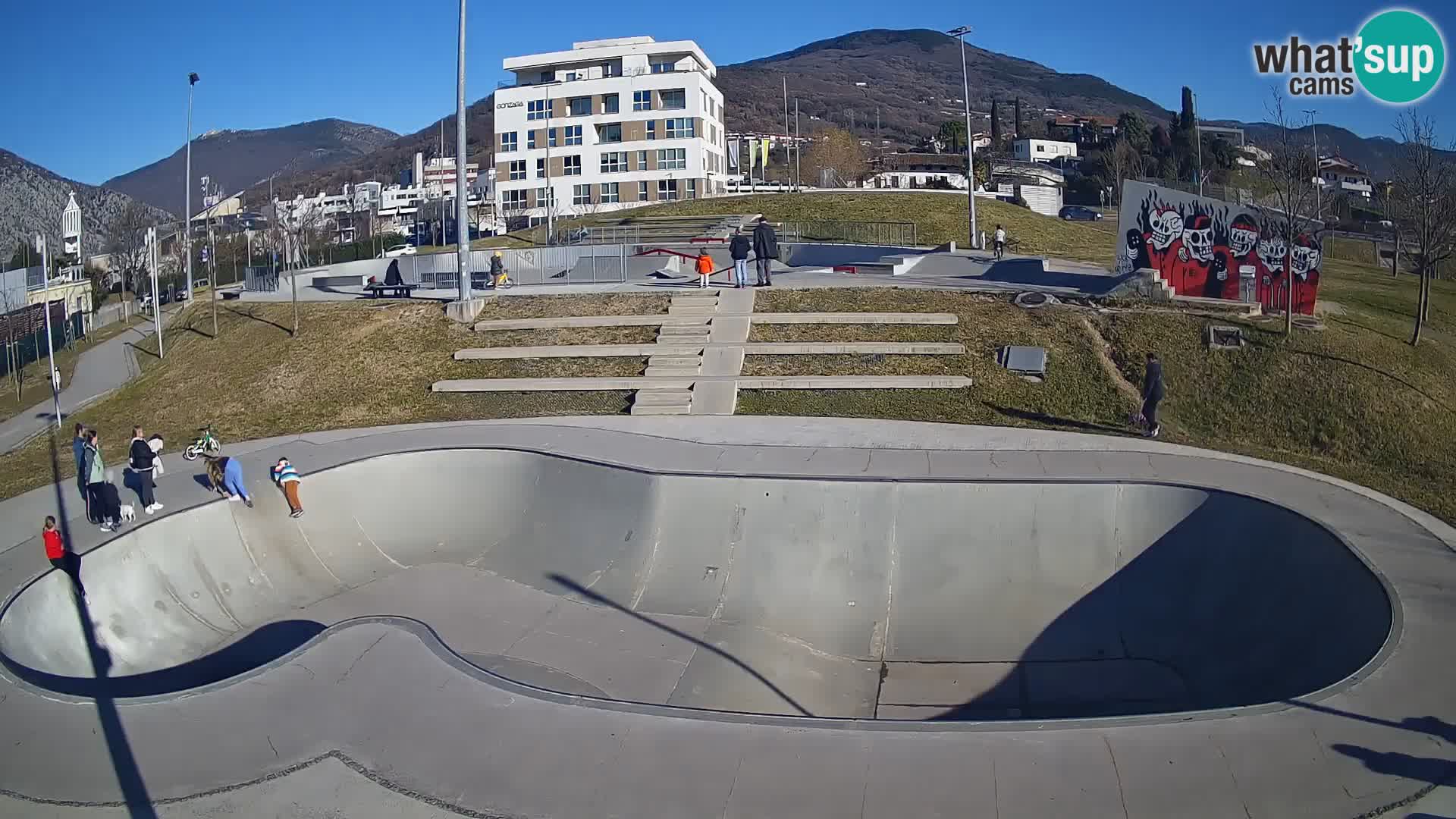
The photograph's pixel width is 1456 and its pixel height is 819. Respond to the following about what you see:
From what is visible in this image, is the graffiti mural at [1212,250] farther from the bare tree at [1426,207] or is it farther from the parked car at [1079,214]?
the parked car at [1079,214]

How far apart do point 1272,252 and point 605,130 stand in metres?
49.7

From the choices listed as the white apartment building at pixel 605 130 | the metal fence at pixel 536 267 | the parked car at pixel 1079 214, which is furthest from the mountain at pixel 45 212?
the parked car at pixel 1079 214

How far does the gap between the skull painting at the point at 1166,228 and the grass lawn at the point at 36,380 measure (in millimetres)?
30664

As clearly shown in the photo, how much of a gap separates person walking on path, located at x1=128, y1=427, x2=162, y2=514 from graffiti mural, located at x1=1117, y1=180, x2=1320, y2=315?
914 inches

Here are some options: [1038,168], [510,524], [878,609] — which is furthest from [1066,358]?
[1038,168]

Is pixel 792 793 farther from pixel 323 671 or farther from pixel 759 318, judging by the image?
pixel 759 318

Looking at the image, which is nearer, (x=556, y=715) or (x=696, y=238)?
(x=556, y=715)

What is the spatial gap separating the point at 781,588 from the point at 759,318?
39.5 ft

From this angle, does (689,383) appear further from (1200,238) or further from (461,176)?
(1200,238)

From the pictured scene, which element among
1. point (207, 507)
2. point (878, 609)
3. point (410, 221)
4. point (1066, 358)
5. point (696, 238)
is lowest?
point (878, 609)

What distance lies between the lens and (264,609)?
14922 millimetres

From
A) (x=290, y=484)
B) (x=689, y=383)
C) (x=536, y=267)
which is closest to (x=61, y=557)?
(x=290, y=484)

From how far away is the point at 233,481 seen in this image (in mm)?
16391

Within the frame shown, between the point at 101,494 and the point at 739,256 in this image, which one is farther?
the point at 739,256
